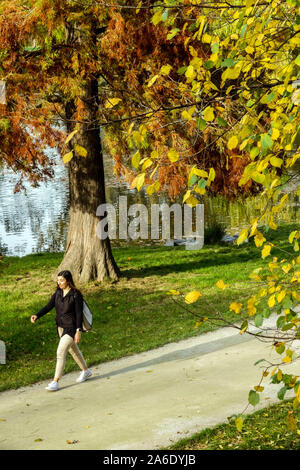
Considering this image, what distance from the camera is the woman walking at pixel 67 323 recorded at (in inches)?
328

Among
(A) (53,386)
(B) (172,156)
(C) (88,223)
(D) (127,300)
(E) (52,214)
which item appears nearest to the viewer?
(B) (172,156)

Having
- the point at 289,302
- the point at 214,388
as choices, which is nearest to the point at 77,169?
the point at 214,388

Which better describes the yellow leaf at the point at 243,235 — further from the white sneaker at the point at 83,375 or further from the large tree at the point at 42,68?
the large tree at the point at 42,68

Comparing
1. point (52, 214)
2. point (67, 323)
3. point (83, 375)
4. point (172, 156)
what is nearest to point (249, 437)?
point (83, 375)

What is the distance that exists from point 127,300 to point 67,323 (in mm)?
4353

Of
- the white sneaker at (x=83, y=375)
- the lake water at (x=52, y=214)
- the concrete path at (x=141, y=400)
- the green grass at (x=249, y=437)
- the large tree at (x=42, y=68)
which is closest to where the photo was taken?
the green grass at (x=249, y=437)

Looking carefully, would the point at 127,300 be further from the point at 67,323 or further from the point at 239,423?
the point at 239,423

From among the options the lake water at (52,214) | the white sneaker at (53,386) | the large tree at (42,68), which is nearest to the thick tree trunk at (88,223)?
the large tree at (42,68)

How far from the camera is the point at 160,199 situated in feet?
88.5

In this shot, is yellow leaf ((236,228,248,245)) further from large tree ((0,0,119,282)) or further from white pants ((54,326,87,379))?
large tree ((0,0,119,282))

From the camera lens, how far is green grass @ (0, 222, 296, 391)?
32.6 ft

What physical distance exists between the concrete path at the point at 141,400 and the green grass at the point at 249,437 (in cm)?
20

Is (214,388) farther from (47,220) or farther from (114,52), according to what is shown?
(47,220)

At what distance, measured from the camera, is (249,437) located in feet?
20.9
